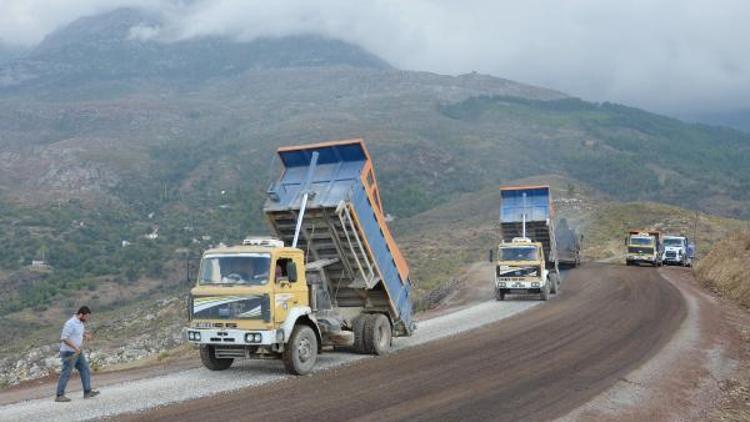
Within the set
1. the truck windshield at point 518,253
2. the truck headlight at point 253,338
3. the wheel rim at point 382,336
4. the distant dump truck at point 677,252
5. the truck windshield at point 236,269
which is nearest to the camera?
the truck headlight at point 253,338

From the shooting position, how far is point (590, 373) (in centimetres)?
1426

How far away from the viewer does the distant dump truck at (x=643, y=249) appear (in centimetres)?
5066

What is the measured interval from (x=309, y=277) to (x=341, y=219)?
1.42 meters

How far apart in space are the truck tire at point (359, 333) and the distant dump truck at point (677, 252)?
4412 cm

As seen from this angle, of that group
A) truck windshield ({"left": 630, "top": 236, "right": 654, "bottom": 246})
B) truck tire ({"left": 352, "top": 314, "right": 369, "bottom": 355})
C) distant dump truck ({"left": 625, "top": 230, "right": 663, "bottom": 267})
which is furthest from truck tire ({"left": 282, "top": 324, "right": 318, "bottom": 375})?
truck windshield ({"left": 630, "top": 236, "right": 654, "bottom": 246})

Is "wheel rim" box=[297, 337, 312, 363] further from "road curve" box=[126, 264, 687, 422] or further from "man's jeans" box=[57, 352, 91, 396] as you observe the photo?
"man's jeans" box=[57, 352, 91, 396]

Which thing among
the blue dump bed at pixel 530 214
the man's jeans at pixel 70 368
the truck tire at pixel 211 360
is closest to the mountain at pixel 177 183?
the blue dump bed at pixel 530 214

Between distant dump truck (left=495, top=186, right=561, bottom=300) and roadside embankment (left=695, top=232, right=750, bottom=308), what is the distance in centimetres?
745

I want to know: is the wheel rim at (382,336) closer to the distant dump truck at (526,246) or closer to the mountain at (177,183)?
the distant dump truck at (526,246)

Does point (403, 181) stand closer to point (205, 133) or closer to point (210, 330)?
point (205, 133)

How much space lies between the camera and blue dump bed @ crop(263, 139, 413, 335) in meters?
15.6

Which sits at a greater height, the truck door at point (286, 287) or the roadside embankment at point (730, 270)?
the truck door at point (286, 287)

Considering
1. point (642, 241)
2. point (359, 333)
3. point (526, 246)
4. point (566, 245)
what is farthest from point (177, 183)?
point (359, 333)

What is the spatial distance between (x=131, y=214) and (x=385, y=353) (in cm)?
11003
